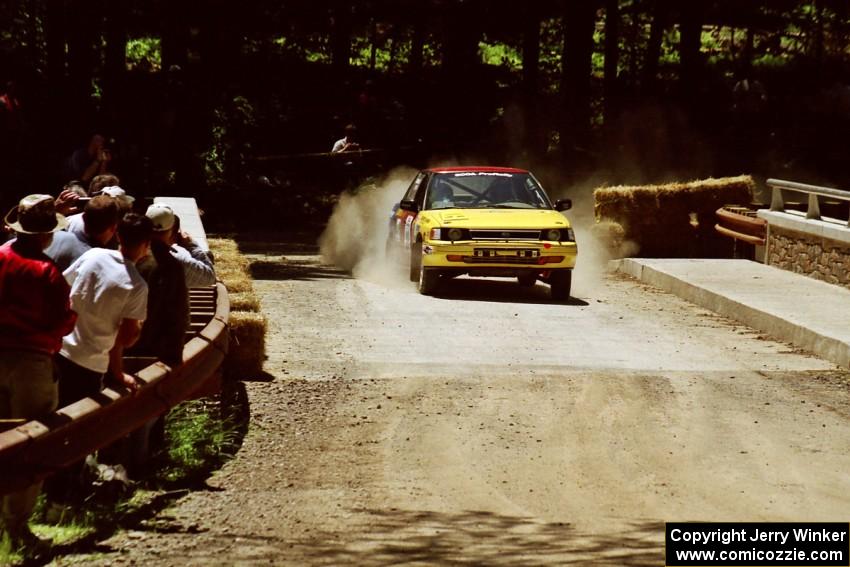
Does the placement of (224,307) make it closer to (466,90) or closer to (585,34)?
(585,34)

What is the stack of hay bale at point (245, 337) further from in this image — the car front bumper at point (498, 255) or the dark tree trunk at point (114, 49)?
the dark tree trunk at point (114, 49)

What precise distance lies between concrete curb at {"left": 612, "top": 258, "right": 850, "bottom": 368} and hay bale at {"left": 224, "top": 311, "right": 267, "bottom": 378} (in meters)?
5.46

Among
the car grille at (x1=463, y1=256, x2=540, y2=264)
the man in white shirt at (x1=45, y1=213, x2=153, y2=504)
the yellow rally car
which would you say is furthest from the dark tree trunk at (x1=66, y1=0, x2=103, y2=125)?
the man in white shirt at (x1=45, y1=213, x2=153, y2=504)

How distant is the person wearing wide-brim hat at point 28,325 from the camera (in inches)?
292

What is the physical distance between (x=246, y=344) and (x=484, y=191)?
25.8ft

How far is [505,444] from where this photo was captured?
10094 mm

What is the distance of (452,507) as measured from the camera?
831 cm

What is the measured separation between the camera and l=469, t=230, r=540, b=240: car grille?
18109mm

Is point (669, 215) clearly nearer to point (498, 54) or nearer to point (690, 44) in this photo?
point (690, 44)

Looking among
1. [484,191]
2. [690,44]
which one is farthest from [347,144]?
[690,44]

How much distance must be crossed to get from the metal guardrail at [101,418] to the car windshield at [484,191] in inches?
369

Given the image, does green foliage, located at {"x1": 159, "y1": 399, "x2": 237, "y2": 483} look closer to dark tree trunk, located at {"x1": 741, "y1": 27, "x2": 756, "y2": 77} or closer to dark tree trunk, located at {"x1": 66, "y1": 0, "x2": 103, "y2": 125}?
dark tree trunk, located at {"x1": 66, "y1": 0, "x2": 103, "y2": 125}

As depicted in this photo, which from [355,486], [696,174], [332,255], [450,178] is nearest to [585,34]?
[696,174]

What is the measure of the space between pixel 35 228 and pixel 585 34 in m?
29.1
